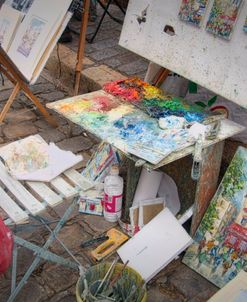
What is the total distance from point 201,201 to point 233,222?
23 cm

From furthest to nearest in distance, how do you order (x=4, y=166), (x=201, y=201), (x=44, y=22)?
(x=44, y=22) → (x=201, y=201) → (x=4, y=166)

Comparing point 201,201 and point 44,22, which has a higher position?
point 44,22

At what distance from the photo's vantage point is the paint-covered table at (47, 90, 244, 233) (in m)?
2.57

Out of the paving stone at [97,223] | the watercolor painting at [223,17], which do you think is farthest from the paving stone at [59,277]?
the watercolor painting at [223,17]

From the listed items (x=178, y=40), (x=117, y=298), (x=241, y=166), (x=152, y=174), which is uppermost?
(x=178, y=40)

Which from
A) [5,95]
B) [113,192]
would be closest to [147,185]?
[113,192]

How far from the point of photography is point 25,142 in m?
2.79

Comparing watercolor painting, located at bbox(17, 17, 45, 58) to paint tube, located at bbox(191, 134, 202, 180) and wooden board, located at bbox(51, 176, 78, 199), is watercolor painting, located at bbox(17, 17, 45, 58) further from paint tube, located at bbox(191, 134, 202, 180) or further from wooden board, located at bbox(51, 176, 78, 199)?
paint tube, located at bbox(191, 134, 202, 180)

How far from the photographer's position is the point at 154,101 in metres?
3.02

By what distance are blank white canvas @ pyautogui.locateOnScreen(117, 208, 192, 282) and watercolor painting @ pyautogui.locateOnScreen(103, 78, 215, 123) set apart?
60cm

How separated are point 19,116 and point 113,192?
5.23 ft

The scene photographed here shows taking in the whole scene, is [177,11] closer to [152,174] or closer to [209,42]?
[209,42]

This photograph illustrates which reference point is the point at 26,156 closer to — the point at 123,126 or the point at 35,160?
the point at 35,160

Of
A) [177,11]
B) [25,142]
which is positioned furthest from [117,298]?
[177,11]
